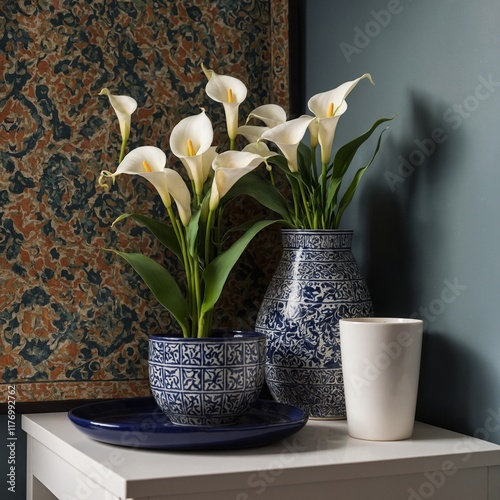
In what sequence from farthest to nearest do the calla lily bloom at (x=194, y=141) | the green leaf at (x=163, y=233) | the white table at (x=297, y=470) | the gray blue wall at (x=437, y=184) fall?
1. the green leaf at (x=163, y=233)
2. the calla lily bloom at (x=194, y=141)
3. the gray blue wall at (x=437, y=184)
4. the white table at (x=297, y=470)

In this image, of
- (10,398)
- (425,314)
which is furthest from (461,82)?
(10,398)

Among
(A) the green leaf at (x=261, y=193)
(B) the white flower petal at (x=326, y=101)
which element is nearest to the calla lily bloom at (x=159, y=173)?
(A) the green leaf at (x=261, y=193)

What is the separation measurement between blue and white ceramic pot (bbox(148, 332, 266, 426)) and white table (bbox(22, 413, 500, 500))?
3.4 inches

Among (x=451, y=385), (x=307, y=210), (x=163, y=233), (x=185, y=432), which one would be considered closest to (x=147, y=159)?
(x=163, y=233)

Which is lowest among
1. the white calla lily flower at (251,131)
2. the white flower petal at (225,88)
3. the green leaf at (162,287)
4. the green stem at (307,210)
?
the green leaf at (162,287)

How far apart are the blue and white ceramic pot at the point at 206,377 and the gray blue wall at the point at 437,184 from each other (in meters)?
0.26

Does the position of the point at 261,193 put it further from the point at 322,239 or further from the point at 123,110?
the point at 123,110

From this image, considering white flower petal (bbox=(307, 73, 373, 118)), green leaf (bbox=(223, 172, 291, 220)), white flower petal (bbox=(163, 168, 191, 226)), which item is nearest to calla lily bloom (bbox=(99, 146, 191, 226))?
white flower petal (bbox=(163, 168, 191, 226))

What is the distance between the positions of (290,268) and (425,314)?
8.2 inches

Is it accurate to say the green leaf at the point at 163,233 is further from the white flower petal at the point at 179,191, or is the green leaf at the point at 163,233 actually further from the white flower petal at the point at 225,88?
the white flower petal at the point at 225,88

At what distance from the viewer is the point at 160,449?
0.95 metres

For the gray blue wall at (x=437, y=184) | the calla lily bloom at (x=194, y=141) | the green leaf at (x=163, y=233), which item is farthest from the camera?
the green leaf at (x=163, y=233)

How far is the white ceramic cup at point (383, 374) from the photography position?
3.29ft

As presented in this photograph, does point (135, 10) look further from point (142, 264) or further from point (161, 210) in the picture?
point (142, 264)
